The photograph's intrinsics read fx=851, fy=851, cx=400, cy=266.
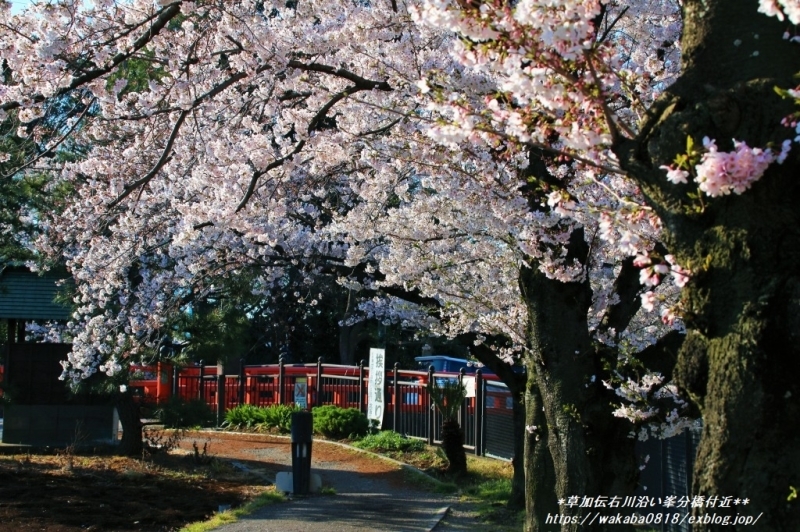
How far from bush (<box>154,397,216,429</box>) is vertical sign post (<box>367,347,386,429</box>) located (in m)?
4.00

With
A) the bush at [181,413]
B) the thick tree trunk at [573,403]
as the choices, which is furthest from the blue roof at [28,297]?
the thick tree trunk at [573,403]

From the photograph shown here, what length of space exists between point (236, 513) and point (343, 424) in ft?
24.0

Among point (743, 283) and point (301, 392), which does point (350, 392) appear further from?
point (743, 283)

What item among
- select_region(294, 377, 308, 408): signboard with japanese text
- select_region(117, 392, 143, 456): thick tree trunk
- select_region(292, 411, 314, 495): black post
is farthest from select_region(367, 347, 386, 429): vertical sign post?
select_region(292, 411, 314, 495): black post

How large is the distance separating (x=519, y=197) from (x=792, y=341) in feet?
12.2

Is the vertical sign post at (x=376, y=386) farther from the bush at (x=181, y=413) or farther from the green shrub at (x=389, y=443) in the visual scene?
the bush at (x=181, y=413)

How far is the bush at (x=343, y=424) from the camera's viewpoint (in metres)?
17.7

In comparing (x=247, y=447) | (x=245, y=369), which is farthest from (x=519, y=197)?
(x=245, y=369)

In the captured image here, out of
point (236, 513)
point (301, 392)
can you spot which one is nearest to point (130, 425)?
point (236, 513)

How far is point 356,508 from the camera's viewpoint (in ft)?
36.3

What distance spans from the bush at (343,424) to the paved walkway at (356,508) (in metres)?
2.92

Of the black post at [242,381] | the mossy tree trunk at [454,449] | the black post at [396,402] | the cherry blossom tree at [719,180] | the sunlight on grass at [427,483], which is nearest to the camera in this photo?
the cherry blossom tree at [719,180]

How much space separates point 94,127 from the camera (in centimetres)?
895

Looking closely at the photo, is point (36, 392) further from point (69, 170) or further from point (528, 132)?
point (528, 132)
